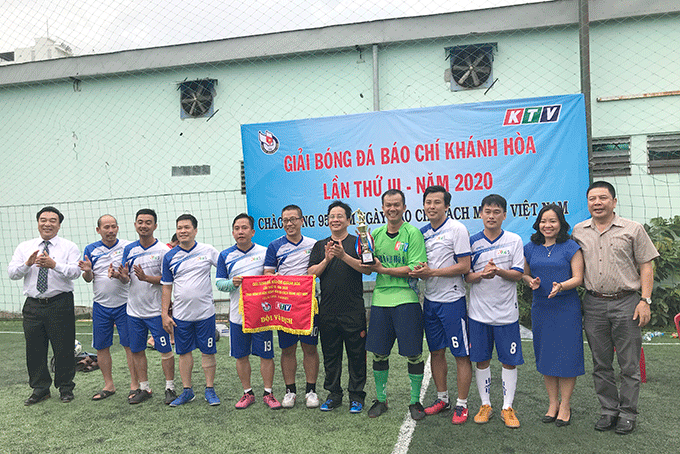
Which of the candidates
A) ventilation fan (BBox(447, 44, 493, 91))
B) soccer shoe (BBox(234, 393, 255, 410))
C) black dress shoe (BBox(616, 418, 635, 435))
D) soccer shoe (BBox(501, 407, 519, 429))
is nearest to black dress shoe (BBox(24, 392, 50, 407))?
soccer shoe (BBox(234, 393, 255, 410))

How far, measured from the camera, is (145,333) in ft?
14.9

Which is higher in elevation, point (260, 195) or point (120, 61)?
point (120, 61)

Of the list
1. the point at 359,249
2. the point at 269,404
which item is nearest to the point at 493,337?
the point at 359,249

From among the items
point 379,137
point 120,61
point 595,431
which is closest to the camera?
point 595,431

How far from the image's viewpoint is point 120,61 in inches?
348

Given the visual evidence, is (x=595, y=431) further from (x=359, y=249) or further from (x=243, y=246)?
(x=243, y=246)

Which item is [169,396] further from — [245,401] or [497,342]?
[497,342]

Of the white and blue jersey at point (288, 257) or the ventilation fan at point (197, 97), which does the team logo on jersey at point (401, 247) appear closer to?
the white and blue jersey at point (288, 257)

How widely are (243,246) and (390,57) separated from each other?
15.7 feet

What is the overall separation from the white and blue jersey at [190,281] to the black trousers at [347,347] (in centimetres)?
107

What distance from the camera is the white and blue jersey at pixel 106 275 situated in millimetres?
4664

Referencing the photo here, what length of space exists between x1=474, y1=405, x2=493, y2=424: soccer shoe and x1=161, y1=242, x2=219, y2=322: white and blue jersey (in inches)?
93.0

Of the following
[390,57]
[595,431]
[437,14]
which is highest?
[437,14]

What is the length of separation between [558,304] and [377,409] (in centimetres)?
159
